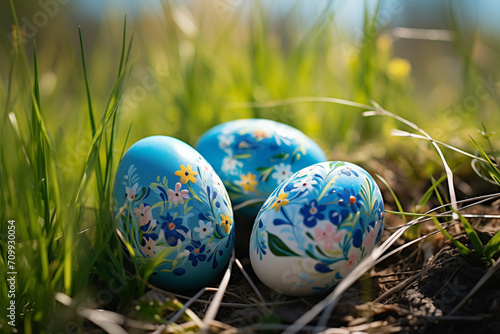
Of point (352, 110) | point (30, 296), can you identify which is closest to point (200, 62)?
point (352, 110)

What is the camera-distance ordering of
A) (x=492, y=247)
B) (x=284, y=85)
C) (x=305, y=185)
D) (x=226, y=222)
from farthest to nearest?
1. (x=284, y=85)
2. (x=226, y=222)
3. (x=305, y=185)
4. (x=492, y=247)

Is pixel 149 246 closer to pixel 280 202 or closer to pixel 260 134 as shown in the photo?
pixel 280 202

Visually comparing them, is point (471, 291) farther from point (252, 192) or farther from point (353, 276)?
point (252, 192)

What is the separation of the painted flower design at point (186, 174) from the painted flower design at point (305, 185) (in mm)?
281

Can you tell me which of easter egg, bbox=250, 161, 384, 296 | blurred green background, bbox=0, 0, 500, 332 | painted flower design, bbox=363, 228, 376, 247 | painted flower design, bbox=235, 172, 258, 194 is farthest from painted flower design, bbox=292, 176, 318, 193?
blurred green background, bbox=0, 0, 500, 332

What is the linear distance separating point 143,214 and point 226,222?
236mm

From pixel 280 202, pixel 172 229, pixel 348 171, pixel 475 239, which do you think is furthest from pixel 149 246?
pixel 475 239

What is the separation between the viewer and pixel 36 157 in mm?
1132

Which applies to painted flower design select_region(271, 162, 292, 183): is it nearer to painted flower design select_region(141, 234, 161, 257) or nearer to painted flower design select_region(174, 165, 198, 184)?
painted flower design select_region(174, 165, 198, 184)

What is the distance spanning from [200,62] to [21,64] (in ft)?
4.28

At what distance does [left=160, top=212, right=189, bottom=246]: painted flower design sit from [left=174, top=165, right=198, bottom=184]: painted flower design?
10 cm

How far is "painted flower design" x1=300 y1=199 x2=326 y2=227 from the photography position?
1.12 meters

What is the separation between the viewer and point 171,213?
3.93 ft

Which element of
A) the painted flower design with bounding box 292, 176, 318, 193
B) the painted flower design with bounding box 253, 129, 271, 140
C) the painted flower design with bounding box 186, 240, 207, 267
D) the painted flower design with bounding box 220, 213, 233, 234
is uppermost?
the painted flower design with bounding box 253, 129, 271, 140
